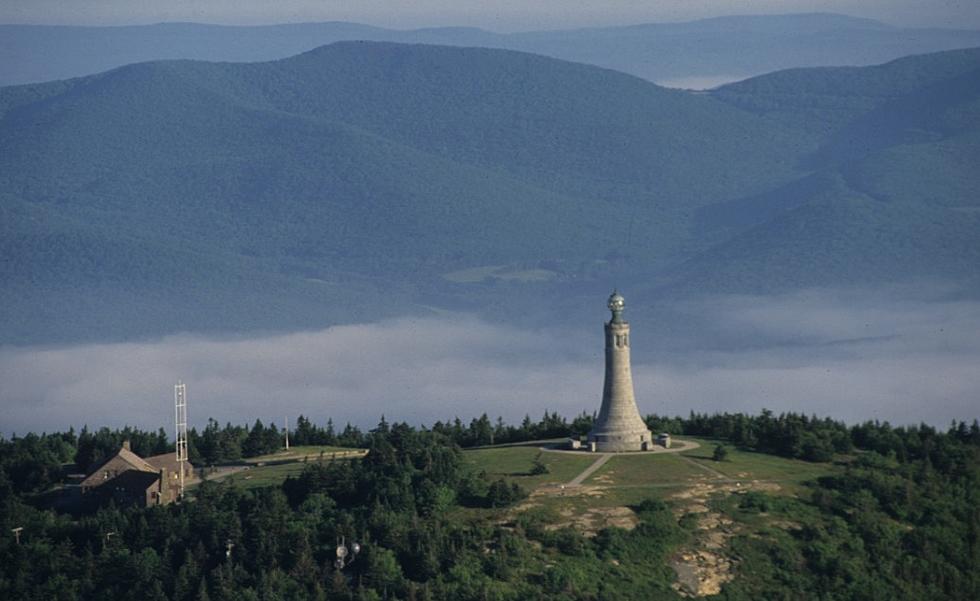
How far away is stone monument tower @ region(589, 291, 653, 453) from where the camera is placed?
142 meters

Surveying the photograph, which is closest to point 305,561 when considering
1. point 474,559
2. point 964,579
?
point 474,559

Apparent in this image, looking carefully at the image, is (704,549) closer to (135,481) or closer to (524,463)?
(524,463)

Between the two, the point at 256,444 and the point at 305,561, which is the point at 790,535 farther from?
the point at 256,444

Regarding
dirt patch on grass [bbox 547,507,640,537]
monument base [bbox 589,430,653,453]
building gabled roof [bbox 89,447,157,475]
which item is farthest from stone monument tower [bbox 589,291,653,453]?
building gabled roof [bbox 89,447,157,475]

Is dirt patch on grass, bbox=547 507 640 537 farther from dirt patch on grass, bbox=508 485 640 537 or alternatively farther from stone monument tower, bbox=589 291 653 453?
stone monument tower, bbox=589 291 653 453

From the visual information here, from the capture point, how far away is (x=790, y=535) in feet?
425

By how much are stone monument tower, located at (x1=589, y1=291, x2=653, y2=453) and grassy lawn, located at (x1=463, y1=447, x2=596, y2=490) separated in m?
2.29

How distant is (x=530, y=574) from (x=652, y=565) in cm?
685

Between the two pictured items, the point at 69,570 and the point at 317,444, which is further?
the point at 317,444

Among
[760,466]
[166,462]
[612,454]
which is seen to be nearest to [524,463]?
[612,454]

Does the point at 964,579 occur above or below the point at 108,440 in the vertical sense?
below

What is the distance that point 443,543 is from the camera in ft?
404

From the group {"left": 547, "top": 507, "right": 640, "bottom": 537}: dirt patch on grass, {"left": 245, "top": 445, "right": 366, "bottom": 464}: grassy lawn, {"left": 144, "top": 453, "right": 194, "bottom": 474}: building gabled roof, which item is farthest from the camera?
{"left": 245, "top": 445, "right": 366, "bottom": 464}: grassy lawn

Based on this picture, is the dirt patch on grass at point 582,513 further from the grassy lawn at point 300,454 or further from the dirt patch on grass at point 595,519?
the grassy lawn at point 300,454
